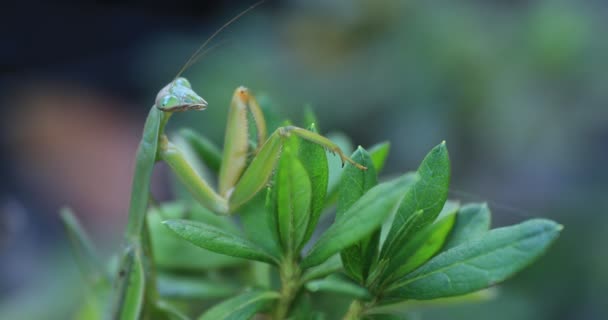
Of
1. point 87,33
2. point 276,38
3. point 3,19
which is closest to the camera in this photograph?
point 276,38

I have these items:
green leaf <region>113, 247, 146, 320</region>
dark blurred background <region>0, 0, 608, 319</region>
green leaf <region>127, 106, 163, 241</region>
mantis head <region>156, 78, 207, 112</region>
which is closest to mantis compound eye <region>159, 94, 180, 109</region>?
mantis head <region>156, 78, 207, 112</region>

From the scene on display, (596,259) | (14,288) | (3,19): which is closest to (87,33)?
(3,19)

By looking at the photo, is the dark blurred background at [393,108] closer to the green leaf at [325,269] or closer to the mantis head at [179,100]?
the mantis head at [179,100]

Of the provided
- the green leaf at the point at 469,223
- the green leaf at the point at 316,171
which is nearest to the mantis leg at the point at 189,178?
the green leaf at the point at 316,171

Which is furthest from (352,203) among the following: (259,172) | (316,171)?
(259,172)

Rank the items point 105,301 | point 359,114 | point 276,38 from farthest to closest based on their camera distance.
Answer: point 276,38 → point 359,114 → point 105,301

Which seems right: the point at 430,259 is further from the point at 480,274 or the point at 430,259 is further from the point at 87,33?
the point at 87,33

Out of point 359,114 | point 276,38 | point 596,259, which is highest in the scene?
point 276,38
